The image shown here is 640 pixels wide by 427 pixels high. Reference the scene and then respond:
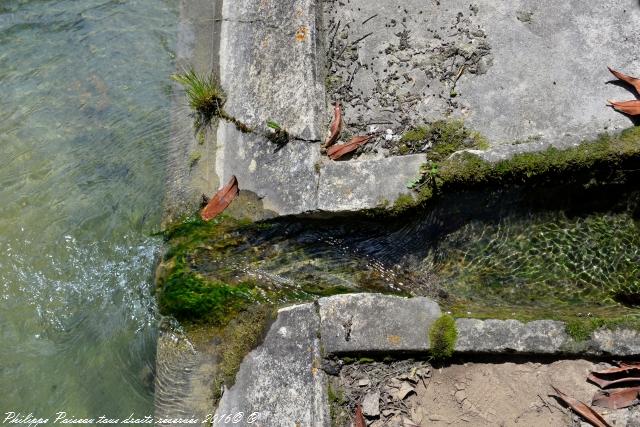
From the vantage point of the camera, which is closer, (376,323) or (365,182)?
(376,323)

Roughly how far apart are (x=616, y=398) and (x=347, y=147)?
1.94 metres

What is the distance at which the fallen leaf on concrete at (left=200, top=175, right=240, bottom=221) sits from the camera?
3770 millimetres

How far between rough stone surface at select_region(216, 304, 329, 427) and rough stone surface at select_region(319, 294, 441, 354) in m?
0.09

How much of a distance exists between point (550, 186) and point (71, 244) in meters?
3.09

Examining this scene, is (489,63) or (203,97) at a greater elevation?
(489,63)

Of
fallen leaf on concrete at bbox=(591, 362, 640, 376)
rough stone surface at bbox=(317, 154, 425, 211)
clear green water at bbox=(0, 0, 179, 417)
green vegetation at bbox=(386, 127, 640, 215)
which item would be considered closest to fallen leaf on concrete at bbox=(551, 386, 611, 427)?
fallen leaf on concrete at bbox=(591, 362, 640, 376)

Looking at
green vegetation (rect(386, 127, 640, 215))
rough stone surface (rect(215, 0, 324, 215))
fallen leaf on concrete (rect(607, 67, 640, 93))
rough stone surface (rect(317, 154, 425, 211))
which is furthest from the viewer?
rough stone surface (rect(215, 0, 324, 215))

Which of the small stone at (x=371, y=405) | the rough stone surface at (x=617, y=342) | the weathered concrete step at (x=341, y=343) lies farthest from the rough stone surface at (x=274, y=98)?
the rough stone surface at (x=617, y=342)

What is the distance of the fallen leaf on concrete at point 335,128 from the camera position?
3.64 metres

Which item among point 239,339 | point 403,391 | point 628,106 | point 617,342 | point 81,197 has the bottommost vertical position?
point 239,339

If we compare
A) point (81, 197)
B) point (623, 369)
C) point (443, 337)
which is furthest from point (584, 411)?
point (81, 197)

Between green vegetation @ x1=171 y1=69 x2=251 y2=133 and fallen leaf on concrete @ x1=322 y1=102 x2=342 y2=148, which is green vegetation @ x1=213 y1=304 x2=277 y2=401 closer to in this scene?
fallen leaf on concrete @ x1=322 y1=102 x2=342 y2=148

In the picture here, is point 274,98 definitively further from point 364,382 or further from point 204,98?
point 364,382

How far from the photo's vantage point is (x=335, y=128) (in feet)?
12.1
